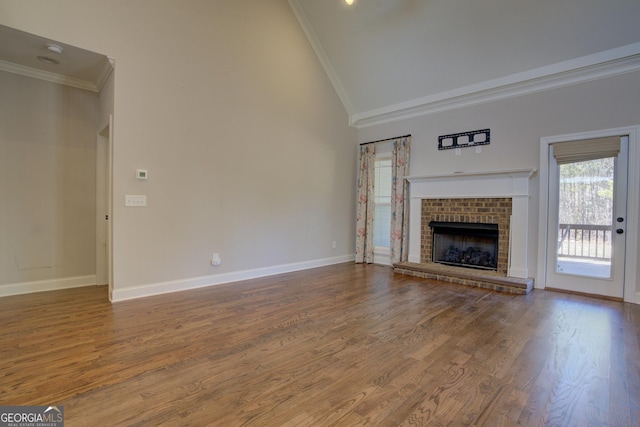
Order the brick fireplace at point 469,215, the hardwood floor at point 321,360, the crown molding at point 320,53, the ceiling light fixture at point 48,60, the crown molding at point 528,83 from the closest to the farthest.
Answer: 1. the hardwood floor at point 321,360
2. the ceiling light fixture at point 48,60
3. the crown molding at point 528,83
4. the brick fireplace at point 469,215
5. the crown molding at point 320,53

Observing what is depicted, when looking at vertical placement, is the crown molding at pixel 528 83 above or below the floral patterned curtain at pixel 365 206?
above

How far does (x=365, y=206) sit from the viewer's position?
6008mm

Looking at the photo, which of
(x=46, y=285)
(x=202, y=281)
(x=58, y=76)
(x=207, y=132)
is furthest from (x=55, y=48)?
(x=202, y=281)

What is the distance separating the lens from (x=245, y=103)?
14.4 feet

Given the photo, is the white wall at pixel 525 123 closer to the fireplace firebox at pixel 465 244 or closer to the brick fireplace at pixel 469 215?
the brick fireplace at pixel 469 215

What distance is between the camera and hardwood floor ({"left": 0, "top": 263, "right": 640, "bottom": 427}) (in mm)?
1575

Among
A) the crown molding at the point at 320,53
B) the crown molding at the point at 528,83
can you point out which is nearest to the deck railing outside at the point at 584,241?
the crown molding at the point at 528,83

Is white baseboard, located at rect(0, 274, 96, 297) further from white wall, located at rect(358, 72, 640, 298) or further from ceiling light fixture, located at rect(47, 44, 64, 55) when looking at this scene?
white wall, located at rect(358, 72, 640, 298)

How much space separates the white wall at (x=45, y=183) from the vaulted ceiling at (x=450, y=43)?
12.5ft

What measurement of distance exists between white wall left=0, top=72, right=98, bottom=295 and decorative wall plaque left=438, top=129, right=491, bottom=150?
535cm

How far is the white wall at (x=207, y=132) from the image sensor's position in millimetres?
3319

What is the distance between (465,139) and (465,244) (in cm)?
176

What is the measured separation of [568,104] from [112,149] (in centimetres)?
574

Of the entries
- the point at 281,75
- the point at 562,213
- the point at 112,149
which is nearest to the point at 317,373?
the point at 112,149
